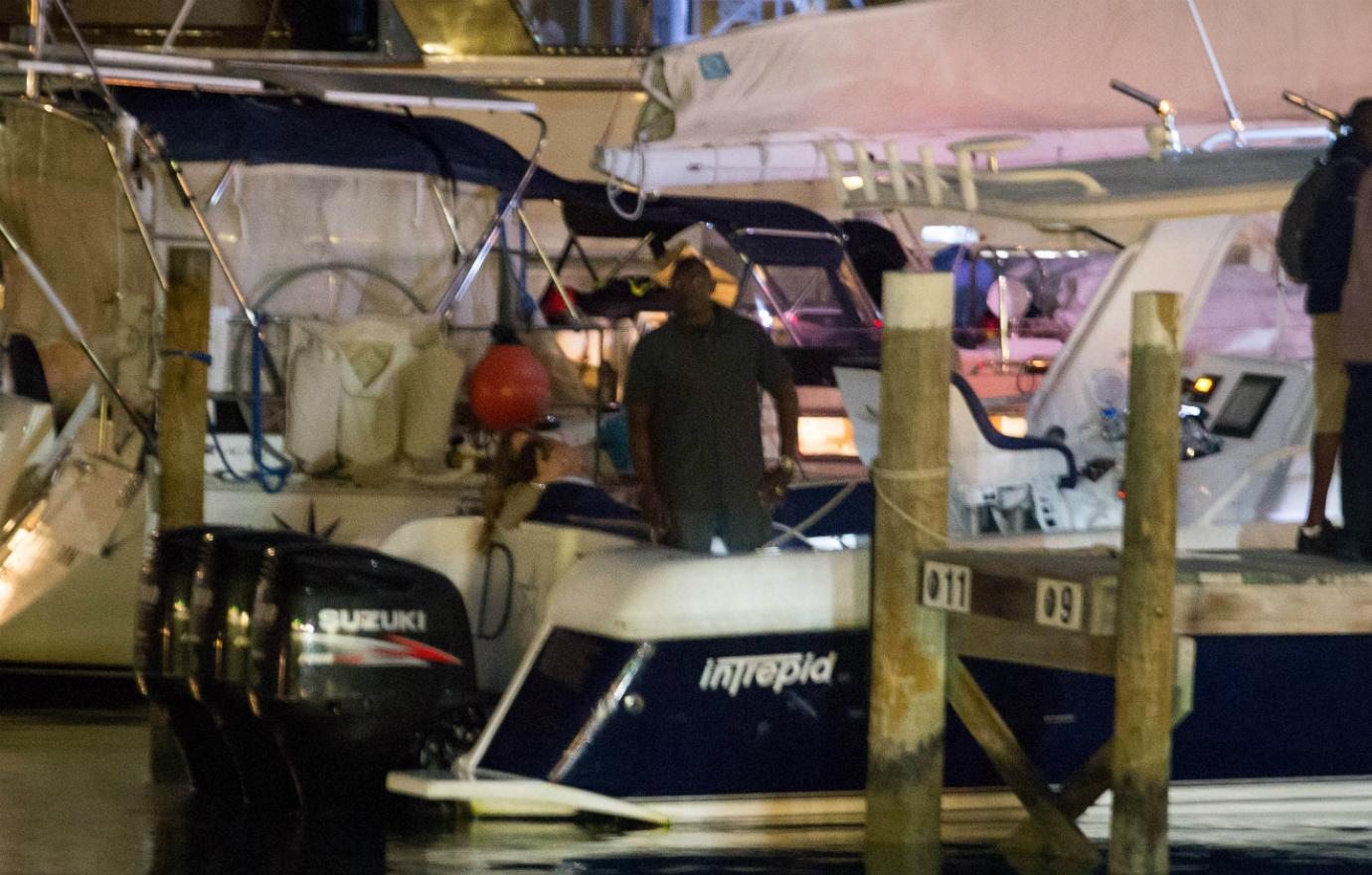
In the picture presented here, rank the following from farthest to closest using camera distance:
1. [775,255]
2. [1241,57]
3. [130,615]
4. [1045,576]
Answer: [775,255], [130,615], [1241,57], [1045,576]

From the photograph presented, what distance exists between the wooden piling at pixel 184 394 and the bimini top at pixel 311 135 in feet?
6.78

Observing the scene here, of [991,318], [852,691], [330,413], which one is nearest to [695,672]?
[852,691]

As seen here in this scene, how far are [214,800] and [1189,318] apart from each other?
13.4 ft

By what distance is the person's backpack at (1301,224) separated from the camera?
6445 millimetres

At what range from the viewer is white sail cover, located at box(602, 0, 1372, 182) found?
874 cm

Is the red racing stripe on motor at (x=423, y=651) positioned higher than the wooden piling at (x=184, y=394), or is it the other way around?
the wooden piling at (x=184, y=394)

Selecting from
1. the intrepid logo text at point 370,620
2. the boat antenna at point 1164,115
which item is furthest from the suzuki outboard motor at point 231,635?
the boat antenna at point 1164,115

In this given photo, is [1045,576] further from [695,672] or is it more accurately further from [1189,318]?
[1189,318]

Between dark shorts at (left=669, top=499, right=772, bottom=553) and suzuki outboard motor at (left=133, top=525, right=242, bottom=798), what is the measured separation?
5.10 feet

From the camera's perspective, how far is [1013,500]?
296 inches

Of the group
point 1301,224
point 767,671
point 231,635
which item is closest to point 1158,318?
point 1301,224

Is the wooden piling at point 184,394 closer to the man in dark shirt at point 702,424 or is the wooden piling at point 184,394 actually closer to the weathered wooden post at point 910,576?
the man in dark shirt at point 702,424

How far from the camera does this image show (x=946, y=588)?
6051 mm

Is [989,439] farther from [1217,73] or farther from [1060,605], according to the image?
[1217,73]
